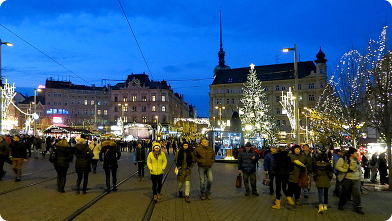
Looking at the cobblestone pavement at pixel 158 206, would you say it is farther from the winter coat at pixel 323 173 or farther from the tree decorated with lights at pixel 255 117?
the tree decorated with lights at pixel 255 117

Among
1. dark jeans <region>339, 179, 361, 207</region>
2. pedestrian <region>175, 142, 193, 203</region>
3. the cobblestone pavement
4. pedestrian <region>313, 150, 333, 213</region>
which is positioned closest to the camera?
the cobblestone pavement

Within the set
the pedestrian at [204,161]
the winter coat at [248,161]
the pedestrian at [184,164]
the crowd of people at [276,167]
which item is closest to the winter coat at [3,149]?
the crowd of people at [276,167]

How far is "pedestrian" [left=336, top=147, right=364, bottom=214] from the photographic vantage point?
9336mm

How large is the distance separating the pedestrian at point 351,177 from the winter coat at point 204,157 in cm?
355

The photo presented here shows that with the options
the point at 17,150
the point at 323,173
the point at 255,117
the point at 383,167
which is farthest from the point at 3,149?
the point at 255,117

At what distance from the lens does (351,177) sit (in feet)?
30.8

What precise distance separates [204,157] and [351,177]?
4.04m

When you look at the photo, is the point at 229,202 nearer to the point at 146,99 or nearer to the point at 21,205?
the point at 21,205

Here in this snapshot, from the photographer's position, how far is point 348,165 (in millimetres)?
9484

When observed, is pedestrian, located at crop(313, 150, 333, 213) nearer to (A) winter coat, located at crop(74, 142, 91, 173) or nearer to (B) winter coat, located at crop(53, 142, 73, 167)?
(A) winter coat, located at crop(74, 142, 91, 173)

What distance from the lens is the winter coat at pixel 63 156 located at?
38.4ft

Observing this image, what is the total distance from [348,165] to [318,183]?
916 millimetres

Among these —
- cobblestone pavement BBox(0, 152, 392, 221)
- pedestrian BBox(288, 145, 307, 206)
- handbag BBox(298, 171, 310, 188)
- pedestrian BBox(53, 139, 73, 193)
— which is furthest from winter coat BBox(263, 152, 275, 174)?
pedestrian BBox(53, 139, 73, 193)

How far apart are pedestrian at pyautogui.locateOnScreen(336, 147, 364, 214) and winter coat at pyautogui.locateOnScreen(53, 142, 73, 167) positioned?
829 centimetres
